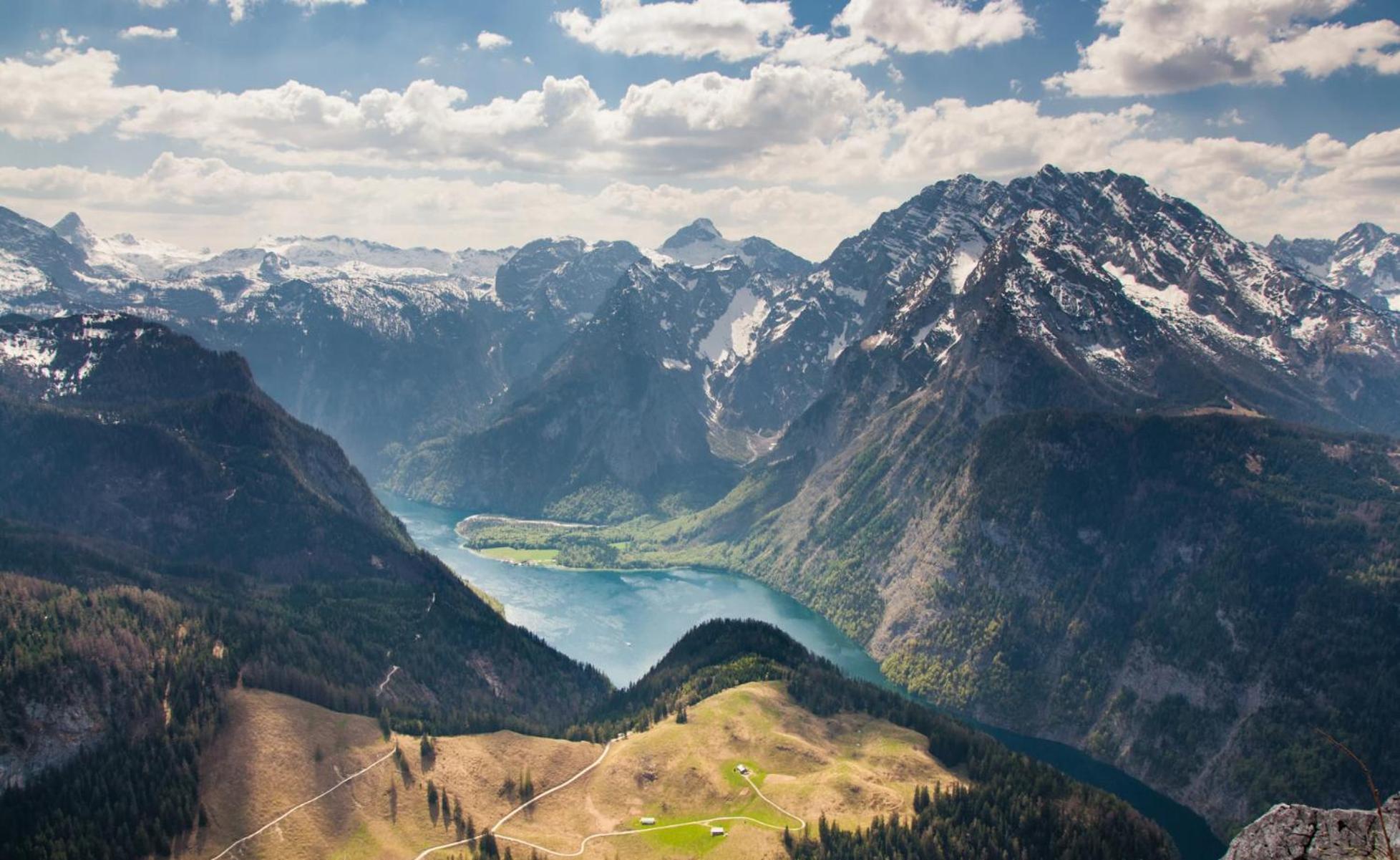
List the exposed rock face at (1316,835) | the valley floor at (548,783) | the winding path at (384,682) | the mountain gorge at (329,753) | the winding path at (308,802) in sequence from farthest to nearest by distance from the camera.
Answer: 1. the winding path at (384,682)
2. the valley floor at (548,783)
3. the mountain gorge at (329,753)
4. the winding path at (308,802)
5. the exposed rock face at (1316,835)

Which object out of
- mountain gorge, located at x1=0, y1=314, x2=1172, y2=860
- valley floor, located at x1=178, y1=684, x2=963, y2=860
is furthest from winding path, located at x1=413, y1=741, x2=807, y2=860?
mountain gorge, located at x1=0, y1=314, x2=1172, y2=860

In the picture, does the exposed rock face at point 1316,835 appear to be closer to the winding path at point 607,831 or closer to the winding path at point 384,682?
the winding path at point 607,831

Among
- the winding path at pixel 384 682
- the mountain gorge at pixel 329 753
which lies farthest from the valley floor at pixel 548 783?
the winding path at pixel 384 682

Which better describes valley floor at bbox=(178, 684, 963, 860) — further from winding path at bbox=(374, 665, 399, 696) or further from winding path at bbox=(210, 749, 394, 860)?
winding path at bbox=(374, 665, 399, 696)

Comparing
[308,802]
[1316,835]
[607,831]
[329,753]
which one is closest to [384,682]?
[329,753]

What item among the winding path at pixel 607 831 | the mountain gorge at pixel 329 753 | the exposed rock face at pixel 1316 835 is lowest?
the winding path at pixel 607 831

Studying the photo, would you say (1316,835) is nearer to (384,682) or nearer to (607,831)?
(607,831)

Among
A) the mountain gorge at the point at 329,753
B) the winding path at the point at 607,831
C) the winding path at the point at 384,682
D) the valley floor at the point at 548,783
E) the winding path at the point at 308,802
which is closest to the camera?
the winding path at the point at 308,802
